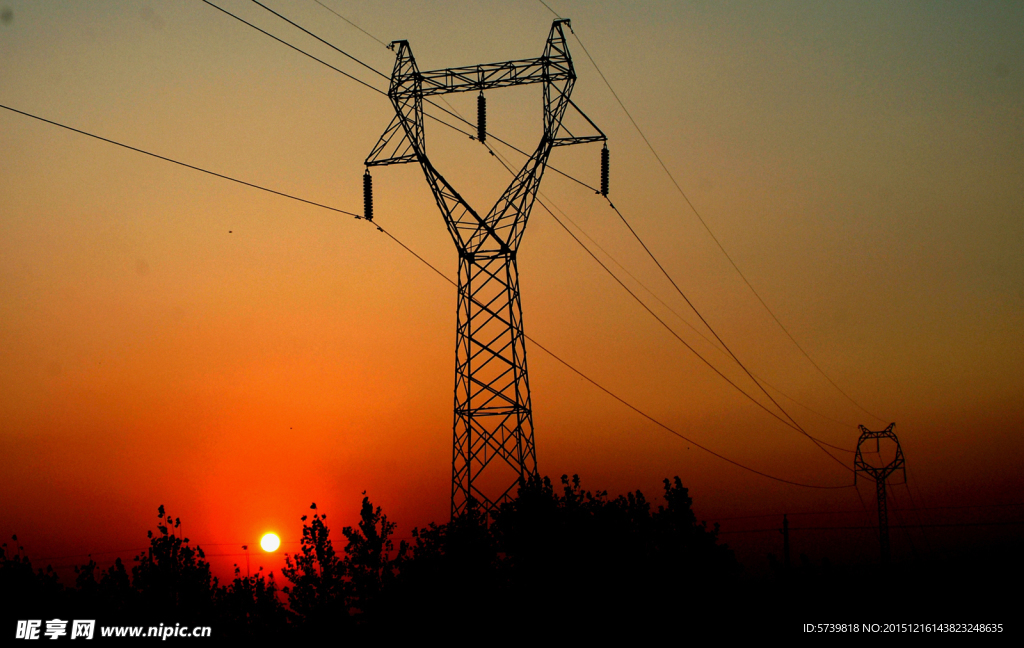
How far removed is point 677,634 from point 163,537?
789 inches

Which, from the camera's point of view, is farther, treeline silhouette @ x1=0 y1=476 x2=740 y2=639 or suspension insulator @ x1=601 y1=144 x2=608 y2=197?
suspension insulator @ x1=601 y1=144 x2=608 y2=197

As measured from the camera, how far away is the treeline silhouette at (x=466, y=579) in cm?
2573

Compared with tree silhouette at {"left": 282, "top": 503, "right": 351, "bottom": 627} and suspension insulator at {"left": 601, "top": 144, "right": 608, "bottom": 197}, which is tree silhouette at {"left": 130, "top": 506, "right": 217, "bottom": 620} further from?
suspension insulator at {"left": 601, "top": 144, "right": 608, "bottom": 197}

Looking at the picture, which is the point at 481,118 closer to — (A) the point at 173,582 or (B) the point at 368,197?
(B) the point at 368,197

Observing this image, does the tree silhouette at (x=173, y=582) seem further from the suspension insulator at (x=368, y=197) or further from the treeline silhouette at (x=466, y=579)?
the suspension insulator at (x=368, y=197)

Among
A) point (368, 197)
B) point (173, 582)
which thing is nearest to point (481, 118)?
point (368, 197)

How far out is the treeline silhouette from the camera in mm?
25734

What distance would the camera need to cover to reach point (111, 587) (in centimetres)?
3344

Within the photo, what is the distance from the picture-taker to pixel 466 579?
84.4ft

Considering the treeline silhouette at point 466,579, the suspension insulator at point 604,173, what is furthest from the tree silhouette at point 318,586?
the suspension insulator at point 604,173

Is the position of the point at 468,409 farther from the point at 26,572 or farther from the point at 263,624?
the point at 26,572

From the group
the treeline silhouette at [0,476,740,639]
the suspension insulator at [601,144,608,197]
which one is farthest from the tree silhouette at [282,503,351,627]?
the suspension insulator at [601,144,608,197]

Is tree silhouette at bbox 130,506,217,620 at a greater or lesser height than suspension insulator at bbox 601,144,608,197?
lesser

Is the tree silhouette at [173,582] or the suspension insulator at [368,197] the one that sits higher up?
the suspension insulator at [368,197]
